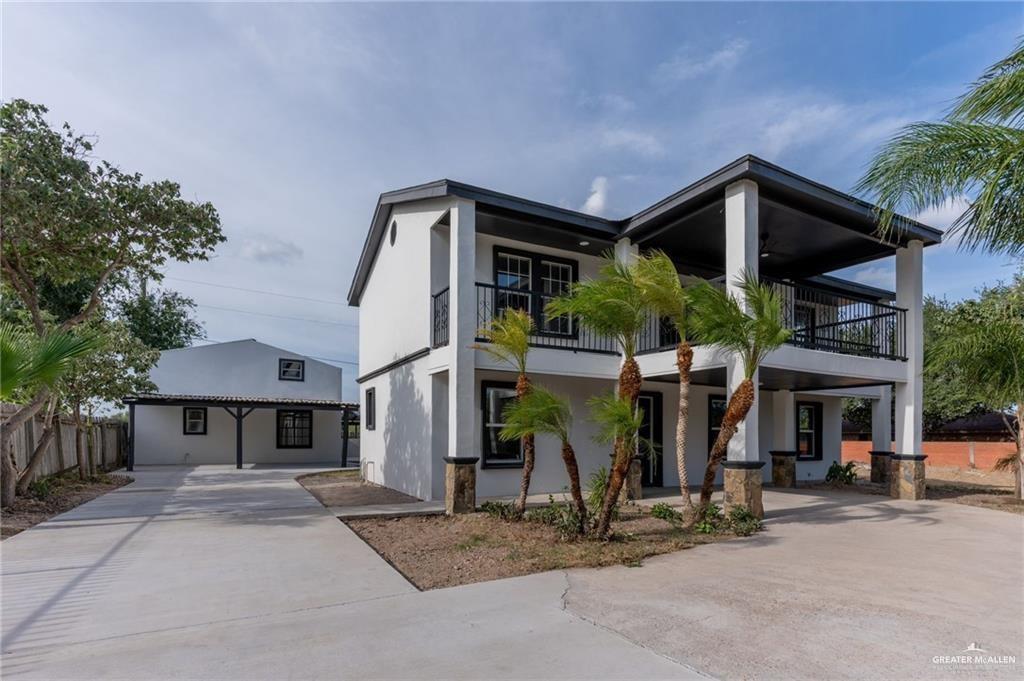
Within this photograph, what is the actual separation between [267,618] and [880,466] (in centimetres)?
1554

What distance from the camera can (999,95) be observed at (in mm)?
4266

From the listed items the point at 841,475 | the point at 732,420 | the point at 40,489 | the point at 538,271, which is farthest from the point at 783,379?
the point at 40,489

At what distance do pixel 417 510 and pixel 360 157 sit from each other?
789cm

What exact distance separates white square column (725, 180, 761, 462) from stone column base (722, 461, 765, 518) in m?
0.11

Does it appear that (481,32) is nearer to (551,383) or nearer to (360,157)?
(360,157)

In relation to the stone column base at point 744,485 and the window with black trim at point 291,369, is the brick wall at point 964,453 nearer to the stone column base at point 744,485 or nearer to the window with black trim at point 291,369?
the stone column base at point 744,485

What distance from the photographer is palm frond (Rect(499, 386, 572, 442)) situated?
23.0 ft

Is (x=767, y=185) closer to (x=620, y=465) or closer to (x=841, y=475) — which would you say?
(x=620, y=465)

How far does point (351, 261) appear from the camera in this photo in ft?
61.3

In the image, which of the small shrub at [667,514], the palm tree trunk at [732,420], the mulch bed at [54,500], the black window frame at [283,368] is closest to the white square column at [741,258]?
the palm tree trunk at [732,420]

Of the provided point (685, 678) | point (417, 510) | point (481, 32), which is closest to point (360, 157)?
point (481, 32)

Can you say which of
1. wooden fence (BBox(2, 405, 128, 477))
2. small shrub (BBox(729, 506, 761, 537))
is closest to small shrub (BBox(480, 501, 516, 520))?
small shrub (BBox(729, 506, 761, 537))

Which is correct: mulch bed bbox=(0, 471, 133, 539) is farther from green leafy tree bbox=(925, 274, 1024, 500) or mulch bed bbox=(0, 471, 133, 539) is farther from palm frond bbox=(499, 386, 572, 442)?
green leafy tree bbox=(925, 274, 1024, 500)

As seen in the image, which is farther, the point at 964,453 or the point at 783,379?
the point at 964,453
